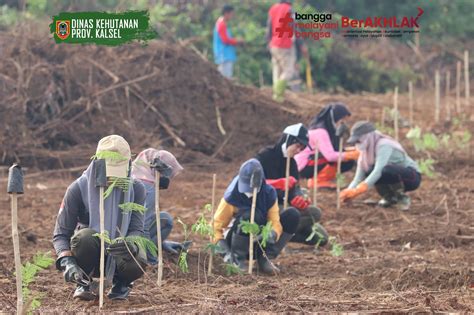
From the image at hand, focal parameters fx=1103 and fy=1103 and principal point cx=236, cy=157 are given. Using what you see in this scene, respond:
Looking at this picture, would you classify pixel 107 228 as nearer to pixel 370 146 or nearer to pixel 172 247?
pixel 172 247

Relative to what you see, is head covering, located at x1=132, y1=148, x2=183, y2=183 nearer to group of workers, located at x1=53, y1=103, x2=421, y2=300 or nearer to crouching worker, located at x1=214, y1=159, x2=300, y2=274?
group of workers, located at x1=53, y1=103, x2=421, y2=300

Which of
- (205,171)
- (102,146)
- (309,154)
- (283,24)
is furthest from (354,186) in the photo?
(283,24)

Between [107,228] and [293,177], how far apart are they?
3013 mm

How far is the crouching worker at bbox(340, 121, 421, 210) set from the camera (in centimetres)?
1112

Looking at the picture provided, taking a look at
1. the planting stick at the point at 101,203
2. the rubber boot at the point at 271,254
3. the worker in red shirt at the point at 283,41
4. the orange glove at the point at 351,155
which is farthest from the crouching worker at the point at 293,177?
the worker in red shirt at the point at 283,41

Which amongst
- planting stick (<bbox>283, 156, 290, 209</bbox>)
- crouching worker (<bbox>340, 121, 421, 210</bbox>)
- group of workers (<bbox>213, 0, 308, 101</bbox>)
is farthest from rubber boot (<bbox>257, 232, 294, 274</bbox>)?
group of workers (<bbox>213, 0, 308, 101</bbox>)

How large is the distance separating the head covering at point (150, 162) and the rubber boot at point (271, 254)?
1069 millimetres

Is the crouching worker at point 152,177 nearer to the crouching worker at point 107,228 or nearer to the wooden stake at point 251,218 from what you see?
the wooden stake at point 251,218

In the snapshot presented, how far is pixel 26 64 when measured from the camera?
14.6 metres

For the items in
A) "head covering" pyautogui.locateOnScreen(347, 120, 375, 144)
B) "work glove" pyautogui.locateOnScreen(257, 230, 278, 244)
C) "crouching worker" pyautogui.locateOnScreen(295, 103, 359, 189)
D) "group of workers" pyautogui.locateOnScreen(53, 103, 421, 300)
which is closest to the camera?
"group of workers" pyautogui.locateOnScreen(53, 103, 421, 300)

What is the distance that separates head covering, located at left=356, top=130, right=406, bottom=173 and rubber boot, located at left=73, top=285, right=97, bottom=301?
5108 millimetres

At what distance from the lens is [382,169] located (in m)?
11.2

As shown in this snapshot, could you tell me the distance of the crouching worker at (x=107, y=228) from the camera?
6.45 m

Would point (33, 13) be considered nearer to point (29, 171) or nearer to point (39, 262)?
point (29, 171)
